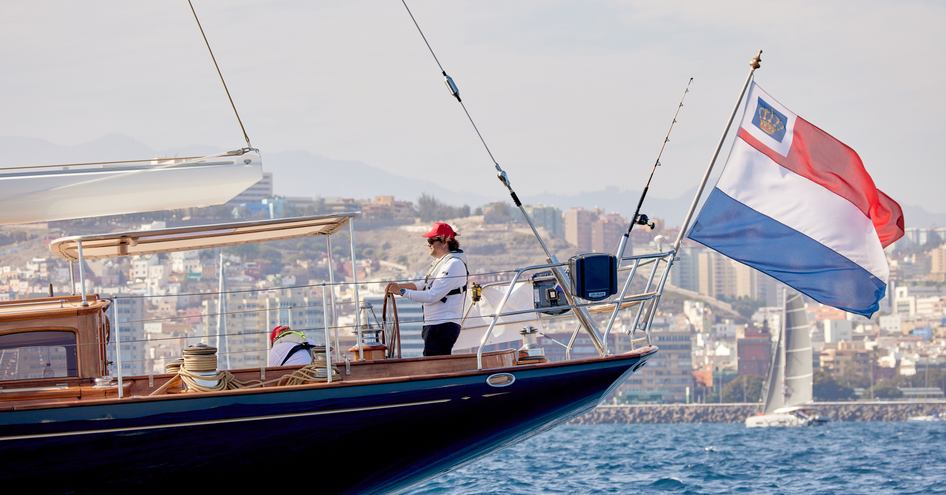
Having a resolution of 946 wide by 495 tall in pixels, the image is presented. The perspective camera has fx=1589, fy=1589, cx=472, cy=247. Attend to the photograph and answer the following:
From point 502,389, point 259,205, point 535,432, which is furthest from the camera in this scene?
point 259,205

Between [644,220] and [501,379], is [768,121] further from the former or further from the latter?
[501,379]

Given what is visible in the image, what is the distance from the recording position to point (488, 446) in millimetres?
12797

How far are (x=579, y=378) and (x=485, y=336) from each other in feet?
3.00

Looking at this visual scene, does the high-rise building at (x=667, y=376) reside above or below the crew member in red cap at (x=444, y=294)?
below

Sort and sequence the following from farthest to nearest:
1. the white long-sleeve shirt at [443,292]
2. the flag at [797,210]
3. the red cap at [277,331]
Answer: the flag at [797,210]
the red cap at [277,331]
the white long-sleeve shirt at [443,292]

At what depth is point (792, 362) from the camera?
8875 centimetres

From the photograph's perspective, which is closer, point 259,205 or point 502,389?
point 502,389

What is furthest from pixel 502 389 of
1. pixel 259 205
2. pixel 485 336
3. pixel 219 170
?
pixel 259 205

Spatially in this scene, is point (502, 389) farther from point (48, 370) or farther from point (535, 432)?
point (48, 370)

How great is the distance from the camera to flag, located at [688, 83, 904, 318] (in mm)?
13148

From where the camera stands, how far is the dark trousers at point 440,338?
40.9 ft

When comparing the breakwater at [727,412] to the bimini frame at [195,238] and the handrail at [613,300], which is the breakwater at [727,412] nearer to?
the handrail at [613,300]

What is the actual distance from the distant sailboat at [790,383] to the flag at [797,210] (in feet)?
237

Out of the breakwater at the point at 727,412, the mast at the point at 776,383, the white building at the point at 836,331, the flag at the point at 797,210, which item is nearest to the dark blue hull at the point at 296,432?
the flag at the point at 797,210
